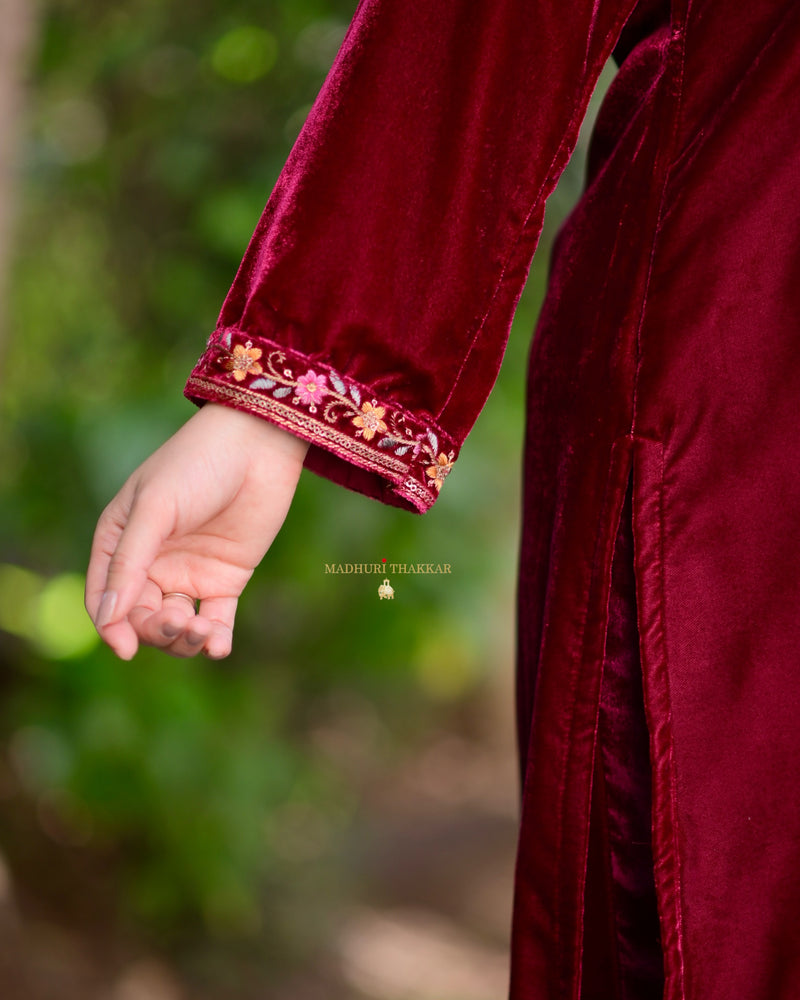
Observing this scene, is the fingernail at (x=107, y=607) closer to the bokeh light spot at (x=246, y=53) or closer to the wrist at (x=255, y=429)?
the wrist at (x=255, y=429)

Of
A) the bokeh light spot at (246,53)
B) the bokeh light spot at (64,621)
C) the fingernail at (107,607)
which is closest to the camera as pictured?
the fingernail at (107,607)

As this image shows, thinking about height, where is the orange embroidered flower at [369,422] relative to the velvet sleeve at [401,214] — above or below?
below

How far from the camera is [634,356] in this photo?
519 millimetres

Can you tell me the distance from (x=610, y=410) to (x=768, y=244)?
119 millimetres

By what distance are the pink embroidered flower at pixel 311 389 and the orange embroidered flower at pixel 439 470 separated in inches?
2.8

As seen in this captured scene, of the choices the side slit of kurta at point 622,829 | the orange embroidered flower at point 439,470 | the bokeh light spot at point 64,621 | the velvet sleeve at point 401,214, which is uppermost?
the velvet sleeve at point 401,214

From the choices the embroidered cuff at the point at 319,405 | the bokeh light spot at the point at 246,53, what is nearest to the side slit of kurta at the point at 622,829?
the embroidered cuff at the point at 319,405

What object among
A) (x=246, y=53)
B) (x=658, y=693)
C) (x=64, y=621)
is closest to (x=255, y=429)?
(x=658, y=693)

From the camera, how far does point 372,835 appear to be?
3.30 metres

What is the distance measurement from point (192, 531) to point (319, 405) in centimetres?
9

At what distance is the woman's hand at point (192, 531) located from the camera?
46 cm

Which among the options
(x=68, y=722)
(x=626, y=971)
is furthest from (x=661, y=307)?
(x=68, y=722)

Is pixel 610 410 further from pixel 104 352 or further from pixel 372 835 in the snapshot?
pixel 372 835

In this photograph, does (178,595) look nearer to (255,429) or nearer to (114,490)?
(255,429)
